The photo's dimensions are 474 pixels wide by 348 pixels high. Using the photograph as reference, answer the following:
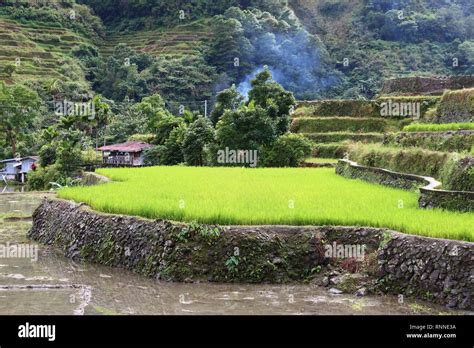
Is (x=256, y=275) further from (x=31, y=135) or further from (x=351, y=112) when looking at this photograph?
(x=31, y=135)

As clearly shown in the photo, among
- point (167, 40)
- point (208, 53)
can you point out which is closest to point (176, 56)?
point (208, 53)

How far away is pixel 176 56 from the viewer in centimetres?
6241

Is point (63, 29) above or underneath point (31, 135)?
above

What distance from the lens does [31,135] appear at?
4547 centimetres

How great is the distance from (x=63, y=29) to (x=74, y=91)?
65.3ft

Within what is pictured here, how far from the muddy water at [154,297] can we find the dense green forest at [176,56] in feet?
77.0

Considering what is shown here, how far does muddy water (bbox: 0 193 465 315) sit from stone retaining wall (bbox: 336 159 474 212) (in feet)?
9.65

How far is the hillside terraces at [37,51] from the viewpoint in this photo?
57.1 meters

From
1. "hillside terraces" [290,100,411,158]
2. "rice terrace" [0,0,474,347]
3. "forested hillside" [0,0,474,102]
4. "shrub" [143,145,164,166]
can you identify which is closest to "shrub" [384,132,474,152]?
"rice terrace" [0,0,474,347]

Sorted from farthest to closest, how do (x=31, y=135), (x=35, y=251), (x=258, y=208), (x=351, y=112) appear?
(x=31, y=135) < (x=351, y=112) < (x=35, y=251) < (x=258, y=208)

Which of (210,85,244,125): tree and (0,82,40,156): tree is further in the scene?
(0,82,40,156): tree

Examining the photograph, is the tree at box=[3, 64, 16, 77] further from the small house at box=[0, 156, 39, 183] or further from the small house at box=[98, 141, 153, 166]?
the small house at box=[98, 141, 153, 166]

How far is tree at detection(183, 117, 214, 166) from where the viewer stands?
97.6 ft

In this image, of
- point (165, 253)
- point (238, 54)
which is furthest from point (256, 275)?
point (238, 54)
